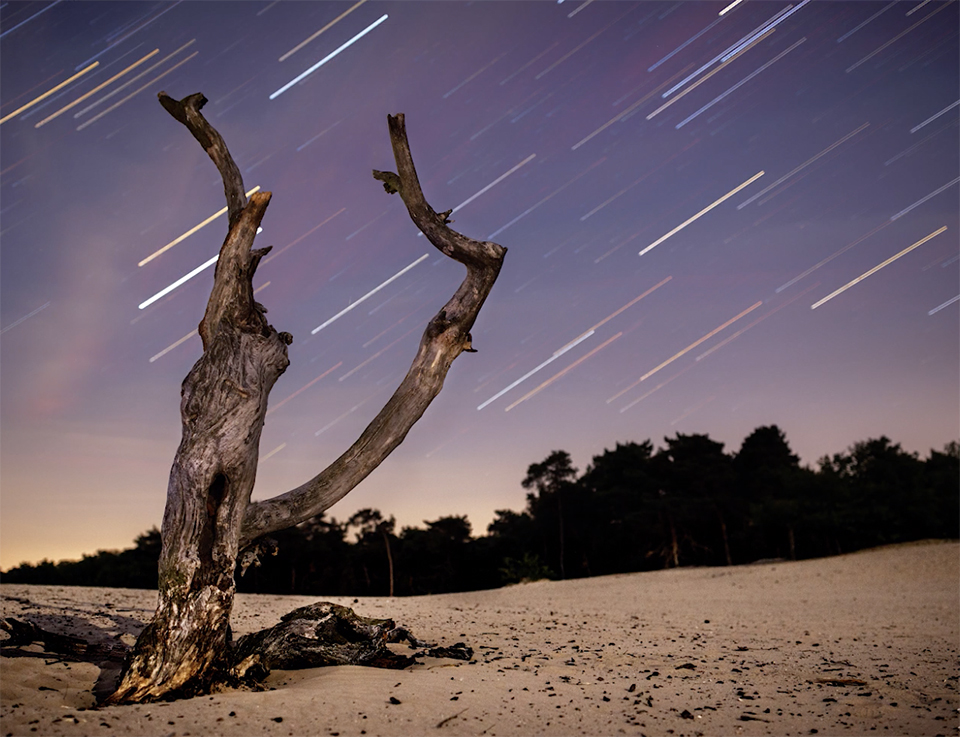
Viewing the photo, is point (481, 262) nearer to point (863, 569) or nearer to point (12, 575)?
point (863, 569)

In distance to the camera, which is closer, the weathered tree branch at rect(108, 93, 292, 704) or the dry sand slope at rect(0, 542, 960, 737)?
the dry sand slope at rect(0, 542, 960, 737)

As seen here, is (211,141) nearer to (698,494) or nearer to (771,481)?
(698,494)

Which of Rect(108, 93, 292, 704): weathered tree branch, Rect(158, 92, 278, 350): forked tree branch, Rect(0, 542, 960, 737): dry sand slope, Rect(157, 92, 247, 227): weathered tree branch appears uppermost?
Rect(157, 92, 247, 227): weathered tree branch

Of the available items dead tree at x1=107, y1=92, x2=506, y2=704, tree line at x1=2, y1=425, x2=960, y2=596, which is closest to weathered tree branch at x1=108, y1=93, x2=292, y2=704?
dead tree at x1=107, y1=92, x2=506, y2=704

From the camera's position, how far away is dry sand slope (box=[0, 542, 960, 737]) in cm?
585

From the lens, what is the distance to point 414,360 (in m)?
7.92

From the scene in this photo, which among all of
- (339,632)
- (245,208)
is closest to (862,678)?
(339,632)

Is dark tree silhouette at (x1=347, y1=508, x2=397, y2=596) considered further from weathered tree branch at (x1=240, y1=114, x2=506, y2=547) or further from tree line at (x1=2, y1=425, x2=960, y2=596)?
weathered tree branch at (x1=240, y1=114, x2=506, y2=547)

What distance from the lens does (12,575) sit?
32.7 metres

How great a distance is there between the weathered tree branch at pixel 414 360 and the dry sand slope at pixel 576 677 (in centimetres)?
196

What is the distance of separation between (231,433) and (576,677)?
212 inches

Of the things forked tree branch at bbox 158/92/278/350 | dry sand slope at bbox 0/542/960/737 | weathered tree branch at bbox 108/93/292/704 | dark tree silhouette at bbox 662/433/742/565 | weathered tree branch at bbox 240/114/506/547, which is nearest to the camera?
dry sand slope at bbox 0/542/960/737

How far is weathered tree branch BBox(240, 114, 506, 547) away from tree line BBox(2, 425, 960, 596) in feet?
92.1

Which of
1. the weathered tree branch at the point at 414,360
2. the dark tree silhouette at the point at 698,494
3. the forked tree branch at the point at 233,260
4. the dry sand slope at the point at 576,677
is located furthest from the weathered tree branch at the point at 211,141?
the dark tree silhouette at the point at 698,494
